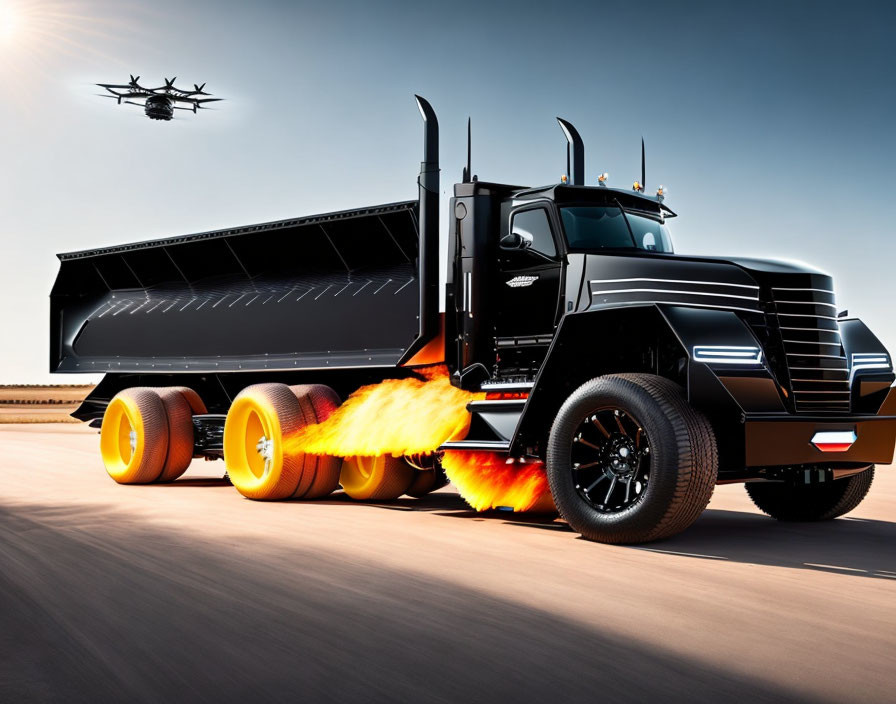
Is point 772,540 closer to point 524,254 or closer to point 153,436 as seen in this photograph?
point 524,254

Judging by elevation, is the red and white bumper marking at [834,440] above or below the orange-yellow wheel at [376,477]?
above

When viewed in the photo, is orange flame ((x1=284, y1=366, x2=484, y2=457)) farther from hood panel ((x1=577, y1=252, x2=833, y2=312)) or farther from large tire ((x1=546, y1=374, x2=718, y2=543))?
hood panel ((x1=577, y1=252, x2=833, y2=312))

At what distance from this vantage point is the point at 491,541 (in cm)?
832

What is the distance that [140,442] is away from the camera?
13664mm

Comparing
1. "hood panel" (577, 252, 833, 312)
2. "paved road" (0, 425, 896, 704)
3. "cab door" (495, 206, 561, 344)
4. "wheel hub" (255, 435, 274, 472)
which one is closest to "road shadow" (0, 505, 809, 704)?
"paved road" (0, 425, 896, 704)

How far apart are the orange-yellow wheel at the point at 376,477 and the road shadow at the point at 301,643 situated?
178 inches

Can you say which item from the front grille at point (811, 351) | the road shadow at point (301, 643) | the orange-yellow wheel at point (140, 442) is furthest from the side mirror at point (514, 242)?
the orange-yellow wheel at point (140, 442)

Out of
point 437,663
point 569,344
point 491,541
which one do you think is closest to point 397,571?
point 491,541

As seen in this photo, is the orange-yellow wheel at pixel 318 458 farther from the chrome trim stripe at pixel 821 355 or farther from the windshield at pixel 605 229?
the chrome trim stripe at pixel 821 355

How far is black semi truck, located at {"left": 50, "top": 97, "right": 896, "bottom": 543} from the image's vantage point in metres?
7.85

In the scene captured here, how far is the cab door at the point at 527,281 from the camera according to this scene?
9.47 metres

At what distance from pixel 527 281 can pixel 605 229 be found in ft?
2.76

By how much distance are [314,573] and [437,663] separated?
2.32 meters

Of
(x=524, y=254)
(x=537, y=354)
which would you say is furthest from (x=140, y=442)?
(x=524, y=254)
